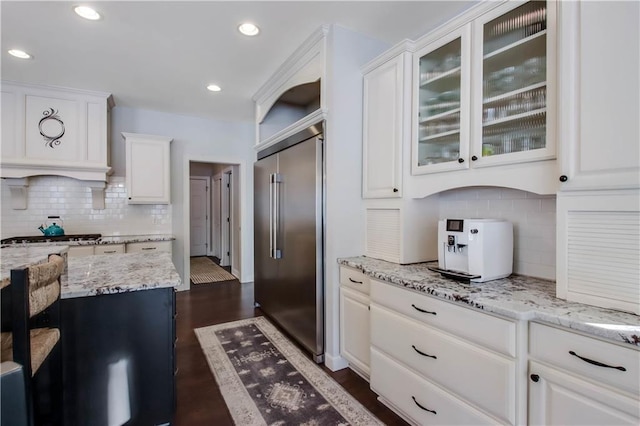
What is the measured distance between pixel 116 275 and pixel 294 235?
1.43 m

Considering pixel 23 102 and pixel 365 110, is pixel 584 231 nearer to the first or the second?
pixel 365 110

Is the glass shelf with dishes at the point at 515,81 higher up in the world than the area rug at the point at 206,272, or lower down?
higher up

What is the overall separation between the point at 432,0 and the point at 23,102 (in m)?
4.35

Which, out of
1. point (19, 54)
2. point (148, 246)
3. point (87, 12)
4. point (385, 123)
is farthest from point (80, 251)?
point (385, 123)

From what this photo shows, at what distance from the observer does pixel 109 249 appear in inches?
148

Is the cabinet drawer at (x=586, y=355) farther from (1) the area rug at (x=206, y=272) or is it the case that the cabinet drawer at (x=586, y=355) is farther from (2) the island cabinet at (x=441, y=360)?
(1) the area rug at (x=206, y=272)

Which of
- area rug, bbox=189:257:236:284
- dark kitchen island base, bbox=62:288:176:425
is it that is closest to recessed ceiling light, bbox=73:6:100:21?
dark kitchen island base, bbox=62:288:176:425

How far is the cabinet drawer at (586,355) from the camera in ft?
3.32

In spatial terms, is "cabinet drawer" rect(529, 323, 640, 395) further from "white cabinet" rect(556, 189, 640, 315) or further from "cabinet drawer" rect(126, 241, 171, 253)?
"cabinet drawer" rect(126, 241, 171, 253)

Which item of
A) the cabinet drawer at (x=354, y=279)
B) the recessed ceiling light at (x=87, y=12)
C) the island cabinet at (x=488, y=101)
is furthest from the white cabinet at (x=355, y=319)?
the recessed ceiling light at (x=87, y=12)

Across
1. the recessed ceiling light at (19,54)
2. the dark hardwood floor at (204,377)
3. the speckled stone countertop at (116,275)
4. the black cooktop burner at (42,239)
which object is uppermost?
the recessed ceiling light at (19,54)

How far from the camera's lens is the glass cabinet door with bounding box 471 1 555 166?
5.09 feet

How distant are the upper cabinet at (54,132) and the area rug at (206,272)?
238cm

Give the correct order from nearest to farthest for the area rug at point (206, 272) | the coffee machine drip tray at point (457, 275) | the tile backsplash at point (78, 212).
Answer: the coffee machine drip tray at point (457, 275), the tile backsplash at point (78, 212), the area rug at point (206, 272)
